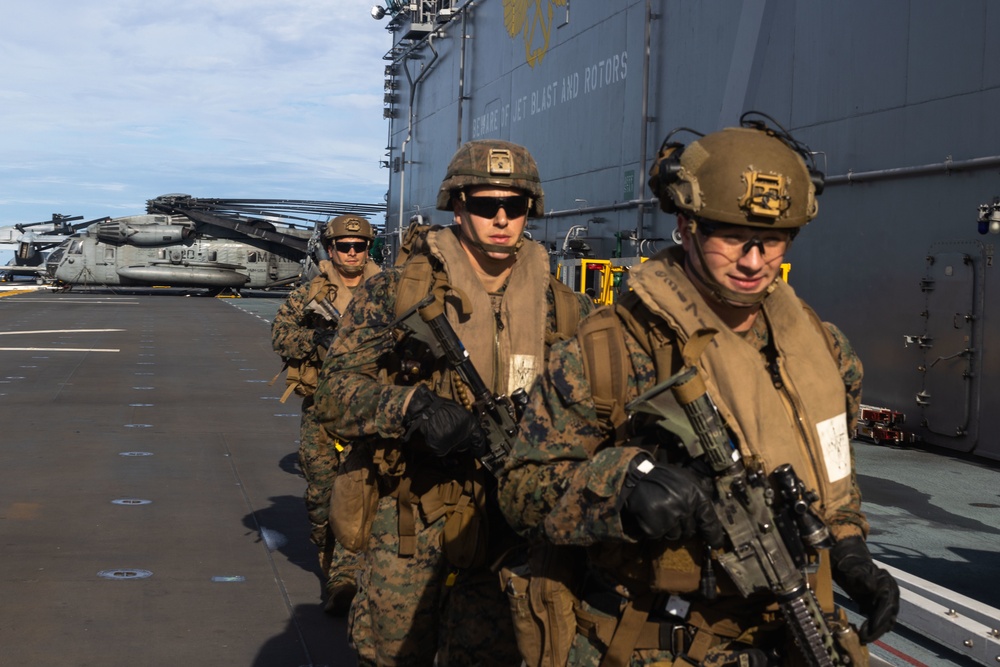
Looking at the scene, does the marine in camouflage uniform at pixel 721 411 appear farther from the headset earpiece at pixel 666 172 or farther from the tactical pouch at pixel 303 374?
the tactical pouch at pixel 303 374

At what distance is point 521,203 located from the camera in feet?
13.7

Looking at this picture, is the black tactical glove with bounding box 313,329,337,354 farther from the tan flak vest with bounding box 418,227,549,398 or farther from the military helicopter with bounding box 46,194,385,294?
the military helicopter with bounding box 46,194,385,294

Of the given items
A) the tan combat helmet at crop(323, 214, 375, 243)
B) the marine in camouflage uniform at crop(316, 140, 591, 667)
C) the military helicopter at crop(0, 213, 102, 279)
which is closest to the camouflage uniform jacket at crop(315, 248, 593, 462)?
the marine in camouflage uniform at crop(316, 140, 591, 667)

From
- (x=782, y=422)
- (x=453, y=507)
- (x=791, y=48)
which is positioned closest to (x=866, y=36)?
(x=791, y=48)

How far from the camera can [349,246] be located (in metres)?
7.06

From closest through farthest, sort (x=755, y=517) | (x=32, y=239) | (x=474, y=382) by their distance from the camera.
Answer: (x=755, y=517) < (x=474, y=382) < (x=32, y=239)

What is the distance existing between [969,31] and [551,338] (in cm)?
762

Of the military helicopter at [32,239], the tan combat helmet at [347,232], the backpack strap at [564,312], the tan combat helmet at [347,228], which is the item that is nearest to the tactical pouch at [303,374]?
the tan combat helmet at [347,232]

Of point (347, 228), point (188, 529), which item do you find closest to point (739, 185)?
point (347, 228)

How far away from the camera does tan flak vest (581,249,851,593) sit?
2.42 m

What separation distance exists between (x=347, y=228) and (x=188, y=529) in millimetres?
2296

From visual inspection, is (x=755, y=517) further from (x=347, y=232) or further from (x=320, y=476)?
(x=347, y=232)

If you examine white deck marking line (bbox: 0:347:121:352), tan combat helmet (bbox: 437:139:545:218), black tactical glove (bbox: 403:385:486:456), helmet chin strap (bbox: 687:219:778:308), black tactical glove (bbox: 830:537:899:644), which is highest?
tan combat helmet (bbox: 437:139:545:218)

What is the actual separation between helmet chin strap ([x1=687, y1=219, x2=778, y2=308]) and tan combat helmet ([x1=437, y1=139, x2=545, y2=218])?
5.22ft
